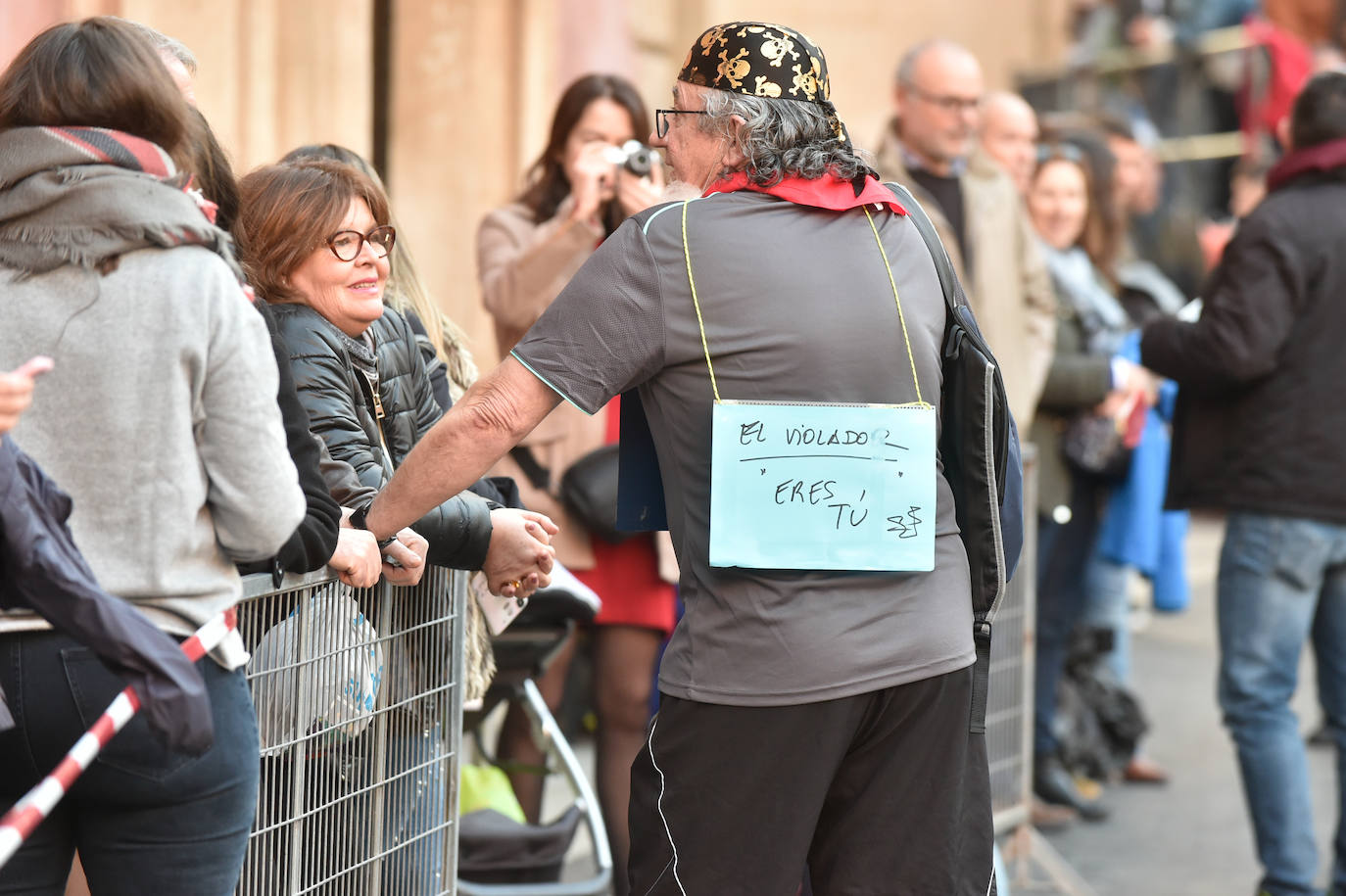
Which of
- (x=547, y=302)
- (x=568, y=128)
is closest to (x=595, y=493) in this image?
(x=547, y=302)

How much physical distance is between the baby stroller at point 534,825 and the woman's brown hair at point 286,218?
998 millimetres

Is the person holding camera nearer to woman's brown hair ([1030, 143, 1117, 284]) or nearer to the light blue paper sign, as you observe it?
the light blue paper sign

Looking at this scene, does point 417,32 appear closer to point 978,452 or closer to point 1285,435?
point 1285,435

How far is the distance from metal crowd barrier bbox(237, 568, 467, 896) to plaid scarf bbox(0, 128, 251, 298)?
0.57 metres

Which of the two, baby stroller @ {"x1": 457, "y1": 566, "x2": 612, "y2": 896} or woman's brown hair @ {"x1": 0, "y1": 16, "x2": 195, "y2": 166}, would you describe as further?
baby stroller @ {"x1": 457, "y1": 566, "x2": 612, "y2": 896}

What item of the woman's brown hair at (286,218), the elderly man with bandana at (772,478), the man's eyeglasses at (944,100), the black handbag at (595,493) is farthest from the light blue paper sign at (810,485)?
the man's eyeglasses at (944,100)

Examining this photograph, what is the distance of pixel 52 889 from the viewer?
2.31 m

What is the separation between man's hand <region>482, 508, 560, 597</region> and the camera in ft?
10.2

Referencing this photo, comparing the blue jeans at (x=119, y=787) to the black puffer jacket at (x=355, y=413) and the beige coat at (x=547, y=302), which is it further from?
the beige coat at (x=547, y=302)

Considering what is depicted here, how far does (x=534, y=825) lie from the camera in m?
4.04

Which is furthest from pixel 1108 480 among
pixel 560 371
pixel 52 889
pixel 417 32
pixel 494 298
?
pixel 52 889

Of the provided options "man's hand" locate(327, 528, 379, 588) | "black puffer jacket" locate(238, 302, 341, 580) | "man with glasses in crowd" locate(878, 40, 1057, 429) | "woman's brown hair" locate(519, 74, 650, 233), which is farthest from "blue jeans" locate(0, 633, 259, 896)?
"man with glasses in crowd" locate(878, 40, 1057, 429)

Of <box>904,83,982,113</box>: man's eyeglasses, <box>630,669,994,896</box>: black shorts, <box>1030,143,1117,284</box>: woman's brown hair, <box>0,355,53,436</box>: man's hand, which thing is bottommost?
<box>630,669,994,896</box>: black shorts

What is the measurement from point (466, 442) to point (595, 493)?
1644 mm
